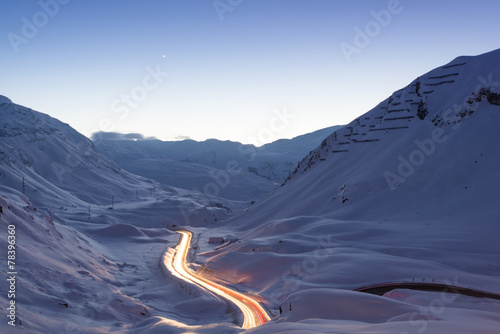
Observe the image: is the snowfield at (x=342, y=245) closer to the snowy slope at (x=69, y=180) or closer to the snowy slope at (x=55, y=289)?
the snowy slope at (x=55, y=289)

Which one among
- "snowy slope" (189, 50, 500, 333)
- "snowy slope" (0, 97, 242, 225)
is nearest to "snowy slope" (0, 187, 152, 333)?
"snowy slope" (189, 50, 500, 333)

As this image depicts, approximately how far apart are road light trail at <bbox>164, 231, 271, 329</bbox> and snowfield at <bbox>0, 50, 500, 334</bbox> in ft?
2.94

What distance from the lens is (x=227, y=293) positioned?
99.6 feet

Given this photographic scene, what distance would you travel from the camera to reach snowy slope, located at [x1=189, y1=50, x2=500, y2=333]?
23.4m

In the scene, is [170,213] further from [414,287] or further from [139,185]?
[414,287]

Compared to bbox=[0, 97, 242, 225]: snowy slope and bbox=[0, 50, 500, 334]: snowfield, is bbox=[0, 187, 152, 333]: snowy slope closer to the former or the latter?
bbox=[0, 50, 500, 334]: snowfield

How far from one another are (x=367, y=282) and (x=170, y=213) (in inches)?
3698

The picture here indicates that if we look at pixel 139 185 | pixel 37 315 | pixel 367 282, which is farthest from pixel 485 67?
pixel 139 185

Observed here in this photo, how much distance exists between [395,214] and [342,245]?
1746cm

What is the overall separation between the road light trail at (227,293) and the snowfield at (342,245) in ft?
2.94

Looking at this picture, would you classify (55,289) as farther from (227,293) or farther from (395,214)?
(395,214)

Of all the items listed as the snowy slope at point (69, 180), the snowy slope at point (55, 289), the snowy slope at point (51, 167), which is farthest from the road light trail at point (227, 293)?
the snowy slope at point (51, 167)

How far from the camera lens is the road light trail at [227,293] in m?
23.5

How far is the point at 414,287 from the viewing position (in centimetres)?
2327
